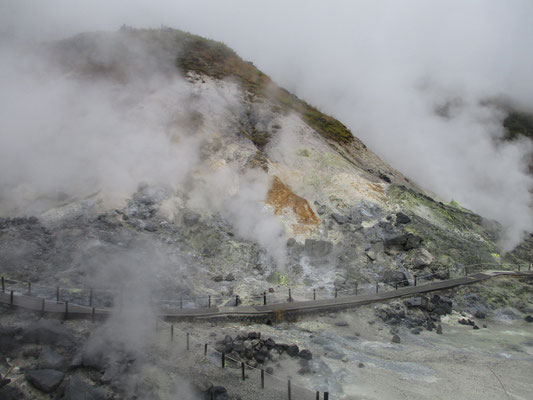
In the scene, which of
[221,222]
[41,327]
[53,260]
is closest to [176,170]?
[221,222]

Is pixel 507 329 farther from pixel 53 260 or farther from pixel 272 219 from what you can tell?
pixel 53 260

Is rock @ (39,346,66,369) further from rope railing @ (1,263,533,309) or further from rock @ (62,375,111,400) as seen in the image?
rope railing @ (1,263,533,309)

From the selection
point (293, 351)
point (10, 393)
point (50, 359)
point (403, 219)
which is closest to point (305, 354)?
point (293, 351)

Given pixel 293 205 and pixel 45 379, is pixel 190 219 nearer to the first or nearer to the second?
pixel 293 205

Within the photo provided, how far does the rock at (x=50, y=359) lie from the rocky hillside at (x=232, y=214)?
4451 mm

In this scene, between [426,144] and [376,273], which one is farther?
[426,144]

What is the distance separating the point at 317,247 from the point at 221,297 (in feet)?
21.7

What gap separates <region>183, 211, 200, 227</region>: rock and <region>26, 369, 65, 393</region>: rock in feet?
39.1

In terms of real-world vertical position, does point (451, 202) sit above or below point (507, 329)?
above

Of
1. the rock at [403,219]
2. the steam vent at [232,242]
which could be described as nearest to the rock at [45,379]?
the steam vent at [232,242]

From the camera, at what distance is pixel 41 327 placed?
11.5 m

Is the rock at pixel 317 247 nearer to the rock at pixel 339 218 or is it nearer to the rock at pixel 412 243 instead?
the rock at pixel 339 218

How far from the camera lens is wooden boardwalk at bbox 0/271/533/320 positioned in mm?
12781

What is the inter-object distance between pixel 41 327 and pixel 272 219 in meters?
13.3
